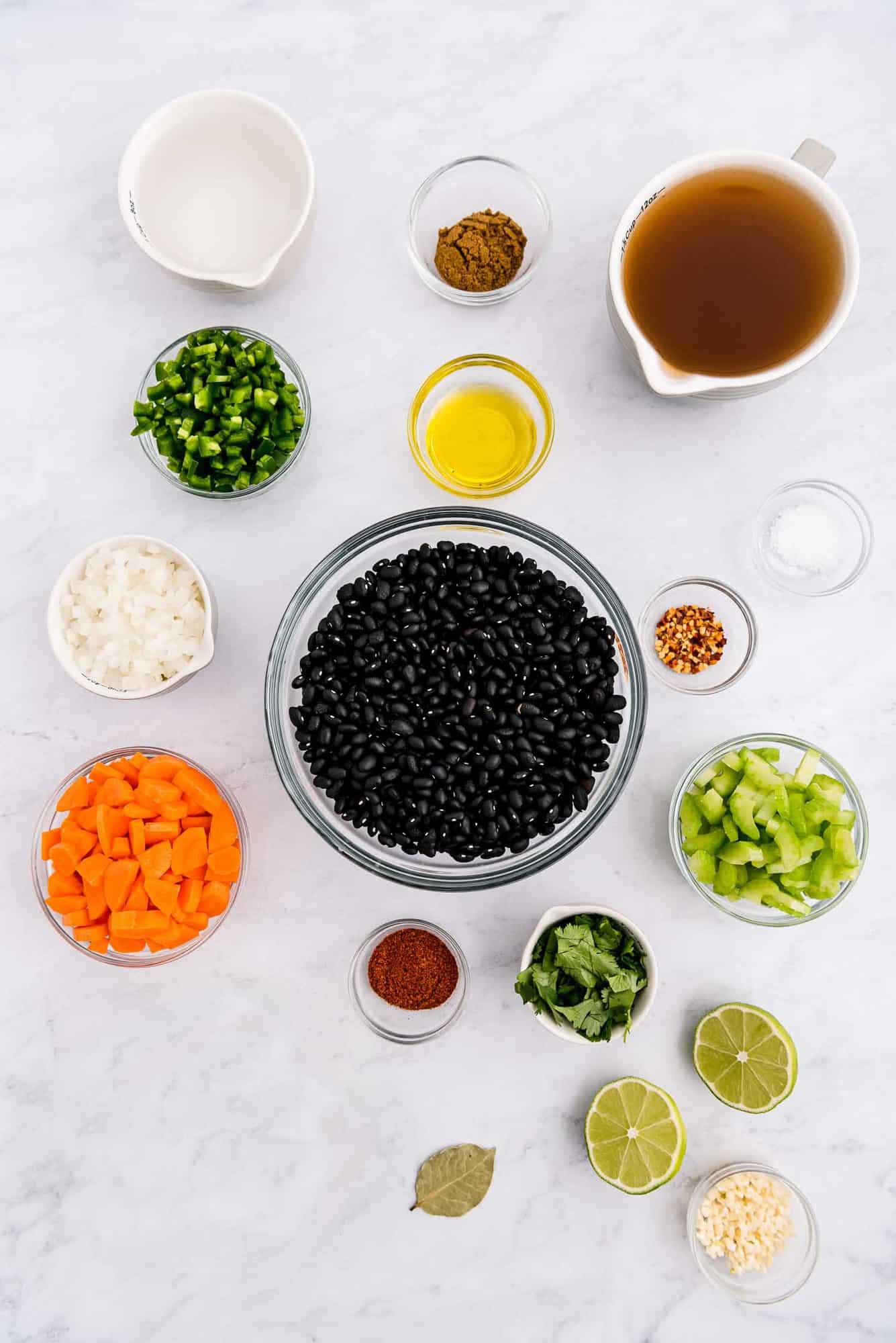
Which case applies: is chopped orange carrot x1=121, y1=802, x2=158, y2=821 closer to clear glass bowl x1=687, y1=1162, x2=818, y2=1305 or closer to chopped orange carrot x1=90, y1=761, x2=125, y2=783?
chopped orange carrot x1=90, y1=761, x2=125, y2=783

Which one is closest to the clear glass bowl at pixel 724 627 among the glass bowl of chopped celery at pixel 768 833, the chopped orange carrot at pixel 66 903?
the glass bowl of chopped celery at pixel 768 833

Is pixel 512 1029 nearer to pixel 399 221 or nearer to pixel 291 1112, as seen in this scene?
pixel 291 1112

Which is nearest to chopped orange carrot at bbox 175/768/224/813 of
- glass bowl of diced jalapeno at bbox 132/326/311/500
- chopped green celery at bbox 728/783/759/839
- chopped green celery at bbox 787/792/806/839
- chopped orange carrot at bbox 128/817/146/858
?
chopped orange carrot at bbox 128/817/146/858

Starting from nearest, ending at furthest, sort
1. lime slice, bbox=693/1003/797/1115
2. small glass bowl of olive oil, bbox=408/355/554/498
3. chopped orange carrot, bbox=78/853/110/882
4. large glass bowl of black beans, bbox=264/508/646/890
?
large glass bowl of black beans, bbox=264/508/646/890
chopped orange carrot, bbox=78/853/110/882
lime slice, bbox=693/1003/797/1115
small glass bowl of olive oil, bbox=408/355/554/498

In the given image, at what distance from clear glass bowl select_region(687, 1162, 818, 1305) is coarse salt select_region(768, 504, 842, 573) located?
128cm

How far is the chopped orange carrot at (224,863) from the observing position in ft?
5.63

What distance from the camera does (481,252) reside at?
1822 mm

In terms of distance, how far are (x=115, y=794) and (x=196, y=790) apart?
0.15 m

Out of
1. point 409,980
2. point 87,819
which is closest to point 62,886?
point 87,819

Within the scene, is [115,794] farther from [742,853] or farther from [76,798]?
[742,853]

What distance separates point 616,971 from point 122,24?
90.3 inches

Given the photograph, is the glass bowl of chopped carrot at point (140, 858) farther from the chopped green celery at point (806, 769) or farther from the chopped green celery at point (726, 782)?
the chopped green celery at point (806, 769)

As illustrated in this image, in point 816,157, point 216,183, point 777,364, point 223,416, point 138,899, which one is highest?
point 816,157

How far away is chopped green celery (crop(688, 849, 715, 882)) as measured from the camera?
5.65ft
